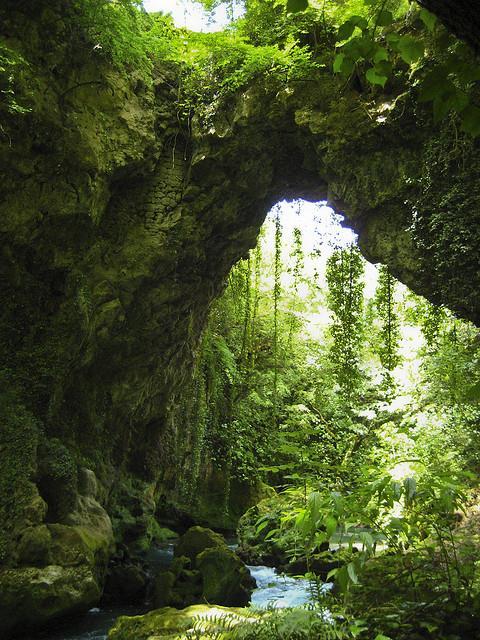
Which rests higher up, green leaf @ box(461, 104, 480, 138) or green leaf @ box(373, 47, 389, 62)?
green leaf @ box(373, 47, 389, 62)

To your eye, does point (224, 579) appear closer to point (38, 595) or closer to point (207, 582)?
point (207, 582)

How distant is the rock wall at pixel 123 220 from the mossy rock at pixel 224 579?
4.62 ft

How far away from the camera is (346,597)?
7.81ft

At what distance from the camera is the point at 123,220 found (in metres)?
7.02

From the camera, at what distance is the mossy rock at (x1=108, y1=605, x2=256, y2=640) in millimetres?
2783

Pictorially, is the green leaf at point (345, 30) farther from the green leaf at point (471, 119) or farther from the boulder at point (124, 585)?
the boulder at point (124, 585)

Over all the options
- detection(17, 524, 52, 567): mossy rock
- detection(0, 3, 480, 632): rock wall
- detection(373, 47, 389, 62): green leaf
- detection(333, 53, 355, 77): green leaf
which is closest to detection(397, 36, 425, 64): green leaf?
detection(373, 47, 389, 62): green leaf

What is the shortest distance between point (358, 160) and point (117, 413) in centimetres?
600

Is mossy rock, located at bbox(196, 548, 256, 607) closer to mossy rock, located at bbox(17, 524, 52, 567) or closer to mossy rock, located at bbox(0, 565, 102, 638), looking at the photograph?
mossy rock, located at bbox(0, 565, 102, 638)

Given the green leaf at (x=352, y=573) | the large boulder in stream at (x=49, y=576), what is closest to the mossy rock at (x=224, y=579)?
the large boulder in stream at (x=49, y=576)

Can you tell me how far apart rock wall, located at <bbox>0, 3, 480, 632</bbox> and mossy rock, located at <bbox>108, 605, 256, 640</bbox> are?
6.71 ft

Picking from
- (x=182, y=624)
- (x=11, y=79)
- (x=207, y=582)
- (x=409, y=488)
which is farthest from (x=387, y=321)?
(x=11, y=79)

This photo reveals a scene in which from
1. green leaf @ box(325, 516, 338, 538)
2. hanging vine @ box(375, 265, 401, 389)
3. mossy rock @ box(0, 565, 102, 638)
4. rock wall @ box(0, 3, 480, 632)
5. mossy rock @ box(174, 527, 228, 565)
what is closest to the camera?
green leaf @ box(325, 516, 338, 538)

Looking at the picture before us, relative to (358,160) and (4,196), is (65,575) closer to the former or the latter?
(4,196)
